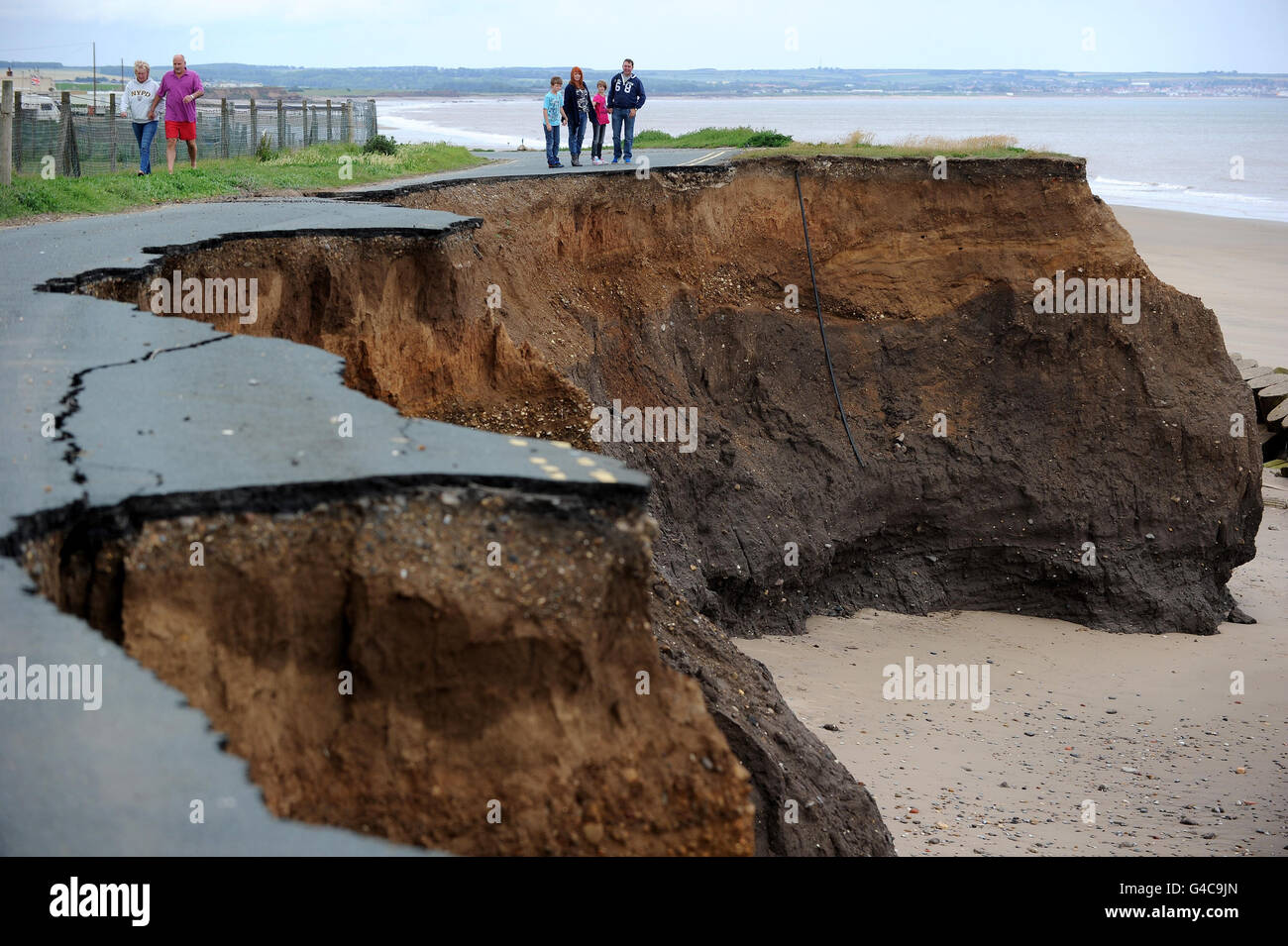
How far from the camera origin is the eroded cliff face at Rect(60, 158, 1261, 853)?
1559 cm

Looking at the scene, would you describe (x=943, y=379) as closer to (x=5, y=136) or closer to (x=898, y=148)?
(x=898, y=148)

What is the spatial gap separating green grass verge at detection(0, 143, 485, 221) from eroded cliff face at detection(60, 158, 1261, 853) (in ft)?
10.1

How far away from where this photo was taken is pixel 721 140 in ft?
74.6

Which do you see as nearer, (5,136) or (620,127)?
(5,136)

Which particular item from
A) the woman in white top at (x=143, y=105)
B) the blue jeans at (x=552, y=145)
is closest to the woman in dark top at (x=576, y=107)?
the blue jeans at (x=552, y=145)

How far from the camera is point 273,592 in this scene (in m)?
4.18

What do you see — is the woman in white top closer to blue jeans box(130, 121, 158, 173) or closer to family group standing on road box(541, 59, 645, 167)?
blue jeans box(130, 121, 158, 173)

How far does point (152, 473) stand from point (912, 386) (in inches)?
538

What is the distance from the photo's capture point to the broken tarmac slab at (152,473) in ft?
10.5

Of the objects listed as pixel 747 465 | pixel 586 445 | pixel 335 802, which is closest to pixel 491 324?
pixel 586 445

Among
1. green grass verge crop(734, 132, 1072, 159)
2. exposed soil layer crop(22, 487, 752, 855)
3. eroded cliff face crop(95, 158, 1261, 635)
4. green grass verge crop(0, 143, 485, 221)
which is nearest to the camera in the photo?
exposed soil layer crop(22, 487, 752, 855)

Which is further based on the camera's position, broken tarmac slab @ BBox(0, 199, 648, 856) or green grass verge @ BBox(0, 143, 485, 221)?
green grass verge @ BBox(0, 143, 485, 221)

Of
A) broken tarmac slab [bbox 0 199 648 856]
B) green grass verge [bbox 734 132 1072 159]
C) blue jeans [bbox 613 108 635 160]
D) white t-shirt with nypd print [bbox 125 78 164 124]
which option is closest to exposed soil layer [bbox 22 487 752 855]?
broken tarmac slab [bbox 0 199 648 856]

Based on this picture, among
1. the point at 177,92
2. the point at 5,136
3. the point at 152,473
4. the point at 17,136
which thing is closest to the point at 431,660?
the point at 152,473
